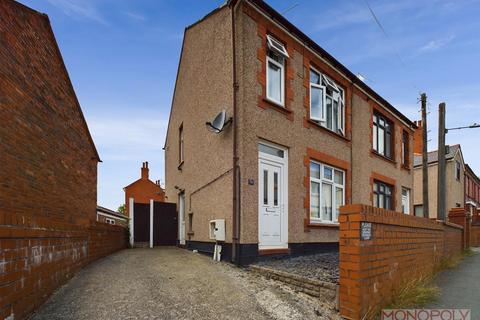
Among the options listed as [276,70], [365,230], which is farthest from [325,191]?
[365,230]

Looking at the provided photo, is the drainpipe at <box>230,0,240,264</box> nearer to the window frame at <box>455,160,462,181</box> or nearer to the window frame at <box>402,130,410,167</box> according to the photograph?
the window frame at <box>402,130,410,167</box>

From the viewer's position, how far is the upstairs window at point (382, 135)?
47.0 feet

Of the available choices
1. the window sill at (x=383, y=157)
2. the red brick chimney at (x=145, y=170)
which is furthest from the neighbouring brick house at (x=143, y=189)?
the window sill at (x=383, y=157)

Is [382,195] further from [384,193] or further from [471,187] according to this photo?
[471,187]

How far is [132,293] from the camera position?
5.07 m

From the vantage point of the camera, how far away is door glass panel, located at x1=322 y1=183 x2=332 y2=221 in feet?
34.6

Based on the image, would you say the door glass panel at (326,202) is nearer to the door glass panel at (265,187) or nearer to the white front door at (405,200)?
the door glass panel at (265,187)

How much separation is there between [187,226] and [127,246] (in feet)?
10.1

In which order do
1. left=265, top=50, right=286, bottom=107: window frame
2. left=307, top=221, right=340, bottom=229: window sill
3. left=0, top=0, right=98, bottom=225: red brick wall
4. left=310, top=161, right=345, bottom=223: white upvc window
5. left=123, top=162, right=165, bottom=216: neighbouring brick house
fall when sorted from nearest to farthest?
left=0, top=0, right=98, bottom=225: red brick wall → left=265, top=50, right=286, bottom=107: window frame → left=307, top=221, right=340, bottom=229: window sill → left=310, top=161, right=345, bottom=223: white upvc window → left=123, top=162, right=165, bottom=216: neighbouring brick house

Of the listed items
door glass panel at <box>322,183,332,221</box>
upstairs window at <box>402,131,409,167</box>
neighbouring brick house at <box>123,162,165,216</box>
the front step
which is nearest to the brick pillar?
upstairs window at <box>402,131,409,167</box>

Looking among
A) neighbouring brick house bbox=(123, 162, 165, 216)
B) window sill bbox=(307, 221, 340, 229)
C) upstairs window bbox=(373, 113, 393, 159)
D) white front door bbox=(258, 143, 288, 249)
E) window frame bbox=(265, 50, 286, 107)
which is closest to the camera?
white front door bbox=(258, 143, 288, 249)

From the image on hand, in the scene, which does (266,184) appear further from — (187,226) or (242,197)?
(187,226)

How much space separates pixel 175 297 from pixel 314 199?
598cm

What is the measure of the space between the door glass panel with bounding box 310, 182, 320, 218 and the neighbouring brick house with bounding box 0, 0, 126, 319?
5402mm
